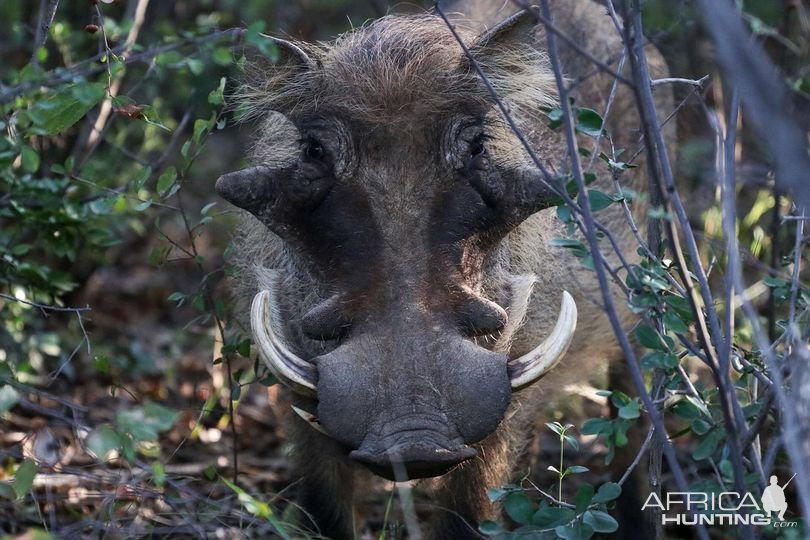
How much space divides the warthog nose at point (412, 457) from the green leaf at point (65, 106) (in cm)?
88

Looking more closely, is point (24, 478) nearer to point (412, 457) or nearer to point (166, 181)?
point (412, 457)

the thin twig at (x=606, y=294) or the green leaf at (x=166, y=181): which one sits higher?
the thin twig at (x=606, y=294)

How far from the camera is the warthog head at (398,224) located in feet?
7.01

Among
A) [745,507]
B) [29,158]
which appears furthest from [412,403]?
[29,158]

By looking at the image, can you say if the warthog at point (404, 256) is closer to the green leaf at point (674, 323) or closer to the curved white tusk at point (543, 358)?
the curved white tusk at point (543, 358)

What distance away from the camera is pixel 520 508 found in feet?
7.13

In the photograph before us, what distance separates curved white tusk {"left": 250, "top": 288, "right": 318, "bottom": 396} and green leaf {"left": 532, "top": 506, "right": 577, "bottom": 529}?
1.74 feet

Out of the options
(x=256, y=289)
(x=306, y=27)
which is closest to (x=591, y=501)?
(x=256, y=289)

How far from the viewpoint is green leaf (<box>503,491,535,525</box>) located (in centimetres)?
217

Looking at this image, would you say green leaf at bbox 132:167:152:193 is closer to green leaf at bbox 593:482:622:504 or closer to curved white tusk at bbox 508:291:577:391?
curved white tusk at bbox 508:291:577:391

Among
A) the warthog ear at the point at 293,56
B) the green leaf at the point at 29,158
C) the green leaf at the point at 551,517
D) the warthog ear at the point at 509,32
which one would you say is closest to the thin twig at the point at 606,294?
the green leaf at the point at 551,517

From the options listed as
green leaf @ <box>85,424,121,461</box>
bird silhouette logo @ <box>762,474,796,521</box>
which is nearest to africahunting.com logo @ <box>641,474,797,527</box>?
bird silhouette logo @ <box>762,474,796,521</box>

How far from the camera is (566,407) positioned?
14.0 feet

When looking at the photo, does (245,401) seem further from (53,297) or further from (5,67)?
(5,67)
